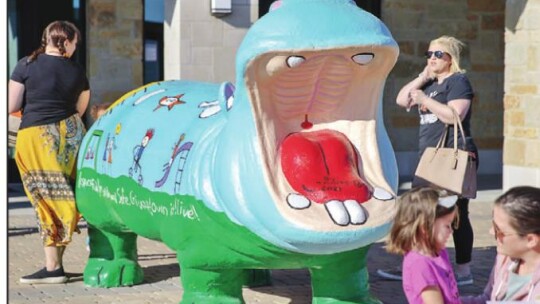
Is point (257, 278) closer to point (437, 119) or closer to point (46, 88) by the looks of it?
point (437, 119)

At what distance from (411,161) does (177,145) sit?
858 cm

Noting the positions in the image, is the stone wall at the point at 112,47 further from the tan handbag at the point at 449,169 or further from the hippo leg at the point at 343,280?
the hippo leg at the point at 343,280

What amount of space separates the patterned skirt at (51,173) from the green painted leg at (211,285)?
5.67 feet

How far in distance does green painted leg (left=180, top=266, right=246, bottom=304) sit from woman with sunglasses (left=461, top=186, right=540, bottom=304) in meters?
2.18

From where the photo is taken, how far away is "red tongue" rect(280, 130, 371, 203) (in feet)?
18.1

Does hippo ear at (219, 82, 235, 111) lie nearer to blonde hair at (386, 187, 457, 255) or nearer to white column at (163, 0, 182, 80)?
blonde hair at (386, 187, 457, 255)

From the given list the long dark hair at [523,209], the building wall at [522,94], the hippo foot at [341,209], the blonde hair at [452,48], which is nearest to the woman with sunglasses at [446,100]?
the blonde hair at [452,48]

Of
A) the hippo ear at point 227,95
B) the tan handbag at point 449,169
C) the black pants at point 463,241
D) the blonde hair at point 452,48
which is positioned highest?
the blonde hair at point 452,48

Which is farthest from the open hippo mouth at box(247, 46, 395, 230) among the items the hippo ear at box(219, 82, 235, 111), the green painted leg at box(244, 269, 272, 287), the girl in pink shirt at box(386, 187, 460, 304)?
the green painted leg at box(244, 269, 272, 287)

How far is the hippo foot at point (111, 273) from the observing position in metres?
7.43

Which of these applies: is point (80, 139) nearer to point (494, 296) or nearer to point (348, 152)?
point (348, 152)

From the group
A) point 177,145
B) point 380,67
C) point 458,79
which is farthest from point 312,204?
point 458,79

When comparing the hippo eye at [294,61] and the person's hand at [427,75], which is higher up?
the hippo eye at [294,61]

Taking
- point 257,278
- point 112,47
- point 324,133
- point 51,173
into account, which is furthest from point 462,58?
point 324,133
